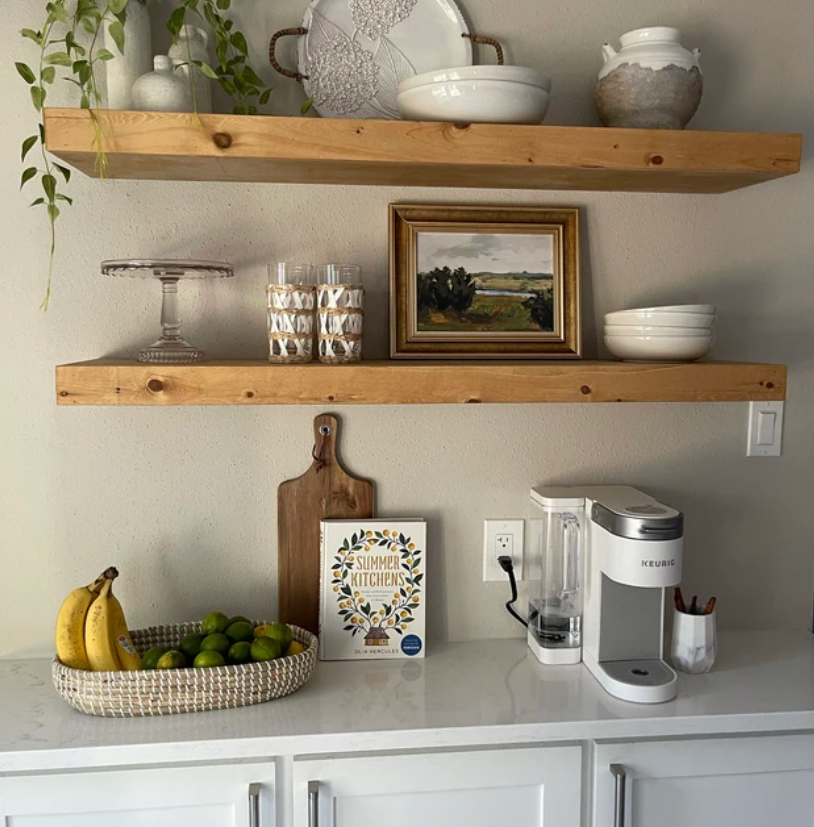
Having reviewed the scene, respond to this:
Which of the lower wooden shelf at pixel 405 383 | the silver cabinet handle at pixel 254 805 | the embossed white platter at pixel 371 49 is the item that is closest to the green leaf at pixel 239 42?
the embossed white platter at pixel 371 49

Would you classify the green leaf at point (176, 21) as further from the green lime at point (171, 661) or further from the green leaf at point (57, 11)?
the green lime at point (171, 661)

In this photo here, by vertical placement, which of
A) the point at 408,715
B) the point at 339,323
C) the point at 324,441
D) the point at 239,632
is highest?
the point at 339,323

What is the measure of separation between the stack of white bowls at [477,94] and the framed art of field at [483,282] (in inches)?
→ 10.2

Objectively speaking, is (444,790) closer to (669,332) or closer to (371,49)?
(669,332)

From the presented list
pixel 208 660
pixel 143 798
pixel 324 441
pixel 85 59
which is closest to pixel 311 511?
pixel 324 441

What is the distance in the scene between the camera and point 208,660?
1.45 meters

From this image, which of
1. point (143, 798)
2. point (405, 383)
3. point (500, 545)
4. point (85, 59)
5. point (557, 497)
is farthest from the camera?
point (500, 545)

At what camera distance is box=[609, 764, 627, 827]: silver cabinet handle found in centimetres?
141

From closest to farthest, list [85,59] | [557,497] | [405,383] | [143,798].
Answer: [143,798]
[405,383]
[85,59]
[557,497]

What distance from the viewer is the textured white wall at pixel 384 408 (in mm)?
1621

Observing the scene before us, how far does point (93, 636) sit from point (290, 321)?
64 centimetres

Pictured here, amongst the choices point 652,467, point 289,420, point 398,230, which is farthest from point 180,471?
point 652,467

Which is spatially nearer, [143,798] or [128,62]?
[143,798]

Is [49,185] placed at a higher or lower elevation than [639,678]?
higher
